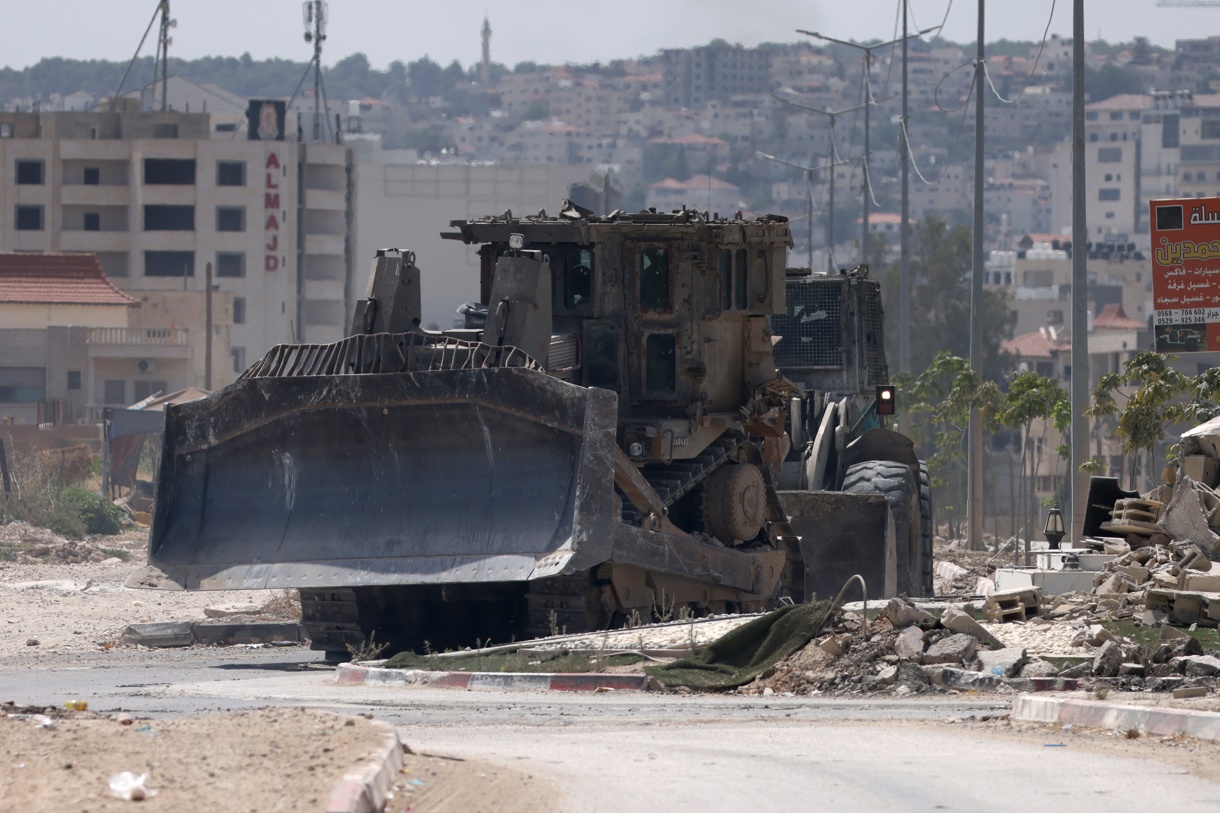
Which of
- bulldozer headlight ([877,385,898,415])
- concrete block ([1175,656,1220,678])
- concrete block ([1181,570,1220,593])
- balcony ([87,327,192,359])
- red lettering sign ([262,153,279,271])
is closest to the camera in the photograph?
concrete block ([1175,656,1220,678])

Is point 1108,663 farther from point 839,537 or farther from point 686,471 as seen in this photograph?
point 839,537

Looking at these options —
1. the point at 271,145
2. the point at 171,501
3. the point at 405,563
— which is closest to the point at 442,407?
the point at 405,563

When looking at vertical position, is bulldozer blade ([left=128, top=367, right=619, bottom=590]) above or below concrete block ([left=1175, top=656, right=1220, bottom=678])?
above

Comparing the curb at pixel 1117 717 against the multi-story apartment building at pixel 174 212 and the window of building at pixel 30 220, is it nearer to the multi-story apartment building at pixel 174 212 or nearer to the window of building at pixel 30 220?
the multi-story apartment building at pixel 174 212

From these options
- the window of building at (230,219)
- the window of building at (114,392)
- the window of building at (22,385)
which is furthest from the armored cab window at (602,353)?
the window of building at (230,219)

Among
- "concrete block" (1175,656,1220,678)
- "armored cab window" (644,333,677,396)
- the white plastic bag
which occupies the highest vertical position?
"armored cab window" (644,333,677,396)

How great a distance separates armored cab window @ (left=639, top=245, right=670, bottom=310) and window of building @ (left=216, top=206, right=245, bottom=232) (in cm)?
8657

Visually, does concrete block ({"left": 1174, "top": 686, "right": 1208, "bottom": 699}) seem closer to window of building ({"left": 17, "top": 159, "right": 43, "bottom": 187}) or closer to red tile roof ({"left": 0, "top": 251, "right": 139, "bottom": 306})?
red tile roof ({"left": 0, "top": 251, "right": 139, "bottom": 306})

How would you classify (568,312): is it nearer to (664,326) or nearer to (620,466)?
(664,326)

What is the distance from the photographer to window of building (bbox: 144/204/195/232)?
103 metres

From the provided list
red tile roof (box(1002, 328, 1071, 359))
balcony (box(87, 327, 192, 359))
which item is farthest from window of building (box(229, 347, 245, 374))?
red tile roof (box(1002, 328, 1071, 359))

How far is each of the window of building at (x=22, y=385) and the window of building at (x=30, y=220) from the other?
27.1 meters

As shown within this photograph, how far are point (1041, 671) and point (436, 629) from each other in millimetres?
5887

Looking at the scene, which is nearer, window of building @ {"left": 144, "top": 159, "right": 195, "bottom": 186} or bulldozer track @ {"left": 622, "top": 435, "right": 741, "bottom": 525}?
bulldozer track @ {"left": 622, "top": 435, "right": 741, "bottom": 525}
